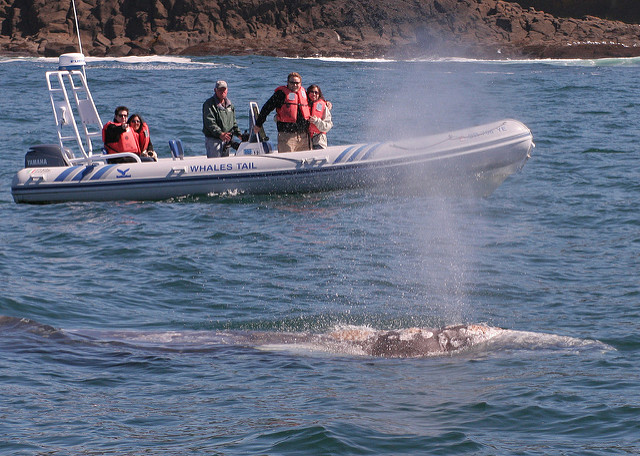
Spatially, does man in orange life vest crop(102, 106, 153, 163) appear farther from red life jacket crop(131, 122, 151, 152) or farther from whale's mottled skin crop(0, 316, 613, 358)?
whale's mottled skin crop(0, 316, 613, 358)

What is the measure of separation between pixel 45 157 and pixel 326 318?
9.38 m

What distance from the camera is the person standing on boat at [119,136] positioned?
17.2 meters

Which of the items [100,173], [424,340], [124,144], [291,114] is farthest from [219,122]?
[424,340]

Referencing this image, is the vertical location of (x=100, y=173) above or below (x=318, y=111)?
below

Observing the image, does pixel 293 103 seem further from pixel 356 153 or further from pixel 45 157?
pixel 45 157

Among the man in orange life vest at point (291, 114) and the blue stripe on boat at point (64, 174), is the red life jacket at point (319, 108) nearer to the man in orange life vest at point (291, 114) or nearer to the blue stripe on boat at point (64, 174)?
the man in orange life vest at point (291, 114)

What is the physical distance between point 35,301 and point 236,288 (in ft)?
8.00

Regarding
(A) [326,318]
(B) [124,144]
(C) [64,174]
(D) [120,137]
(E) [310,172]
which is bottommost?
(A) [326,318]

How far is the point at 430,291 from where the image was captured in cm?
1160

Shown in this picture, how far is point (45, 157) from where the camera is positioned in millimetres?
17812

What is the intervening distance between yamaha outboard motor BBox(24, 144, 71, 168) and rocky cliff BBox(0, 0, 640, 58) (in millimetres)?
46593

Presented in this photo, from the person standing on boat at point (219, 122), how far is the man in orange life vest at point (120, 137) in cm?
130

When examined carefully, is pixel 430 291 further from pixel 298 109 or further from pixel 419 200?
pixel 298 109

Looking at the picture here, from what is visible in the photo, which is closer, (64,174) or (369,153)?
(64,174)
